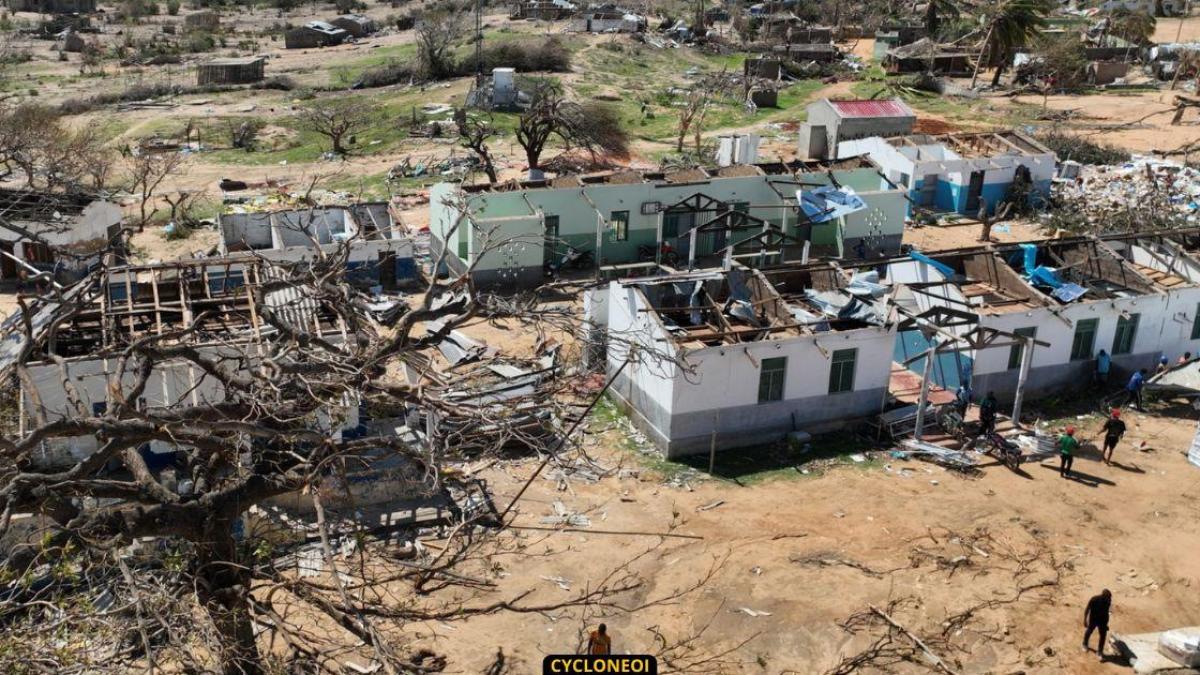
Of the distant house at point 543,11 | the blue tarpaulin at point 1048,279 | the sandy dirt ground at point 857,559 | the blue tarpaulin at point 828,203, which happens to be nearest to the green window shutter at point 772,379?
the sandy dirt ground at point 857,559

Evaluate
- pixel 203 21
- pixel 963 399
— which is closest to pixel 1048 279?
pixel 963 399

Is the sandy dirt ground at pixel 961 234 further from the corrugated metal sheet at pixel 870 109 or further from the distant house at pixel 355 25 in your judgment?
the distant house at pixel 355 25

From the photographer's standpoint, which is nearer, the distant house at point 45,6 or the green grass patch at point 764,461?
the green grass patch at point 764,461

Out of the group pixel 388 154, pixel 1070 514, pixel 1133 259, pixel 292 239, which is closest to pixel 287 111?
pixel 388 154

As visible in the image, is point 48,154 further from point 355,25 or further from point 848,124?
point 355,25

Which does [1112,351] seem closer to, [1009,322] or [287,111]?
[1009,322]

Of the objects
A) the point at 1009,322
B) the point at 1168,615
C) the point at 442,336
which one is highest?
the point at 442,336
